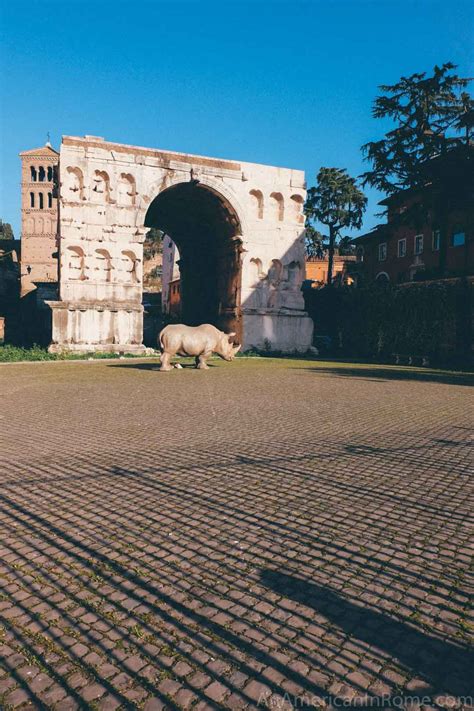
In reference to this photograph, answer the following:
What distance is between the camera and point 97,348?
25750 mm

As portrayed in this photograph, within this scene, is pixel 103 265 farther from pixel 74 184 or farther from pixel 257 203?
pixel 257 203

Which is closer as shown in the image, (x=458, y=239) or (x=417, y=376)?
(x=417, y=376)

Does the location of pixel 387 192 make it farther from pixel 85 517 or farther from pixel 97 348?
pixel 85 517

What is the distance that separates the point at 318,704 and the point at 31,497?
3571 millimetres

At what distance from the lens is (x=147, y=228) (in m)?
27.7

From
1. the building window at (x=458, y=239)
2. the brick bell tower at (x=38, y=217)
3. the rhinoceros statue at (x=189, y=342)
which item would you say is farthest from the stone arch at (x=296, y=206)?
the brick bell tower at (x=38, y=217)

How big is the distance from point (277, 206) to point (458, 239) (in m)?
14.9

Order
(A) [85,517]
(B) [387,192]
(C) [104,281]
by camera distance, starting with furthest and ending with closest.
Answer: (B) [387,192]
(C) [104,281]
(A) [85,517]

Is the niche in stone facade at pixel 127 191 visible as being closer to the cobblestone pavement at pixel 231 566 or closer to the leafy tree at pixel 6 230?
the cobblestone pavement at pixel 231 566

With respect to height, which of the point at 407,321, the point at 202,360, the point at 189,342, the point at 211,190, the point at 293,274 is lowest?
the point at 202,360

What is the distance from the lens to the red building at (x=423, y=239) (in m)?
27.6

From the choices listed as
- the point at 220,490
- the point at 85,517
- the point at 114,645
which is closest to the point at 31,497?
the point at 85,517

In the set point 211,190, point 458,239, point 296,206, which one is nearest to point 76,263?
point 211,190

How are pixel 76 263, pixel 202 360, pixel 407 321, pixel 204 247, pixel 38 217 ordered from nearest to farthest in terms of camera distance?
pixel 202 360 → pixel 407 321 → pixel 76 263 → pixel 204 247 → pixel 38 217
